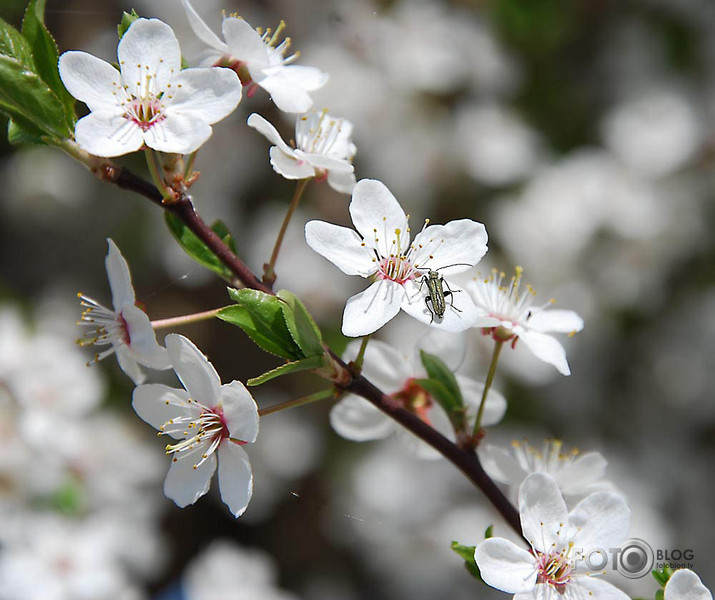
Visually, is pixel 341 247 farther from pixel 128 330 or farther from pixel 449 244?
pixel 128 330

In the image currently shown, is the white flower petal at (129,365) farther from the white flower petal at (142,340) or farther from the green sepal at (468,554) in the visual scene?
the green sepal at (468,554)

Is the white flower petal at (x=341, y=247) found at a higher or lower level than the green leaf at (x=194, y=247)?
higher

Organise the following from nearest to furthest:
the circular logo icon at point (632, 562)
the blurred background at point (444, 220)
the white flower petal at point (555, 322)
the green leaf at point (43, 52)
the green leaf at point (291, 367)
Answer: the green leaf at point (291, 367), the green leaf at point (43, 52), the white flower petal at point (555, 322), the circular logo icon at point (632, 562), the blurred background at point (444, 220)

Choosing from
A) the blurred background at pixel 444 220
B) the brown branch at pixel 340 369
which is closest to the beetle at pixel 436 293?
the brown branch at pixel 340 369

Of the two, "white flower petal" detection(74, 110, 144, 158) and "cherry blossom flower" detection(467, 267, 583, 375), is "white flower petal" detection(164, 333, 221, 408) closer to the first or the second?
"white flower petal" detection(74, 110, 144, 158)

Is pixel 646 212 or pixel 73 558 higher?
pixel 646 212

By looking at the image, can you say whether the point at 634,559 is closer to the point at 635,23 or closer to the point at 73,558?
the point at 73,558

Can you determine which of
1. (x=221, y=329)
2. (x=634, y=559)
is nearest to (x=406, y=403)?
(x=634, y=559)

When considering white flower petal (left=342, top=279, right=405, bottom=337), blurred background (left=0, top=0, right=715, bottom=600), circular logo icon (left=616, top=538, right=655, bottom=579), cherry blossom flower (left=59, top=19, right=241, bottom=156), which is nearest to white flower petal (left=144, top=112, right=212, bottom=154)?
cherry blossom flower (left=59, top=19, right=241, bottom=156)
